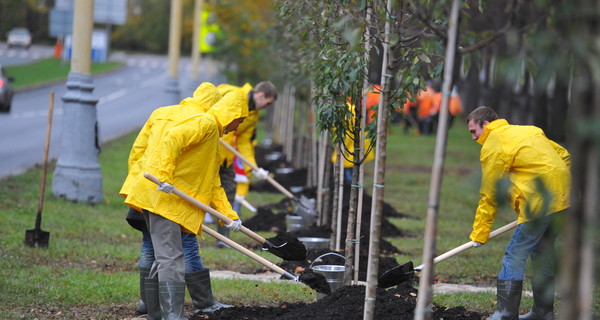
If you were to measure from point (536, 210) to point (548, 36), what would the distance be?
67 cm

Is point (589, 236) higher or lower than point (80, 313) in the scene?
higher

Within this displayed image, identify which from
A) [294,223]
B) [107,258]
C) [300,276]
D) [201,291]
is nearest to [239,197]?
[294,223]

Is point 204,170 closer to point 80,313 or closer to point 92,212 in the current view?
point 80,313

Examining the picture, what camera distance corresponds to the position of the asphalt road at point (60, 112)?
57.4 feet

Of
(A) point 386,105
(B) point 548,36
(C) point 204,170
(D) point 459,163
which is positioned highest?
(B) point 548,36

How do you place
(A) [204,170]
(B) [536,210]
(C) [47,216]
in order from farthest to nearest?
1. (C) [47,216]
2. (A) [204,170]
3. (B) [536,210]

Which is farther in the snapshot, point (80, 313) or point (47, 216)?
point (47, 216)

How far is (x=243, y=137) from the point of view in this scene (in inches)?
407

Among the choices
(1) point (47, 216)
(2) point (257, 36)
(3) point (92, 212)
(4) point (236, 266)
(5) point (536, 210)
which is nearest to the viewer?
(5) point (536, 210)

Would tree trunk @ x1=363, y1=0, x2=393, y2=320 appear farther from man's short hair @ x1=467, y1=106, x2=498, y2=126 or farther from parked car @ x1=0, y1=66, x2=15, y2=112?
parked car @ x1=0, y1=66, x2=15, y2=112

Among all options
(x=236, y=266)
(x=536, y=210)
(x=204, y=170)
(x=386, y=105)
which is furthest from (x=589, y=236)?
(x=236, y=266)

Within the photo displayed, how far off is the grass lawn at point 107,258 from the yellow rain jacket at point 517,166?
491 millimetres

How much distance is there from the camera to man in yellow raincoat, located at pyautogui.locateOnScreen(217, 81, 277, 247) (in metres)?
8.98

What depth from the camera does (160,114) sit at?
5941 mm
